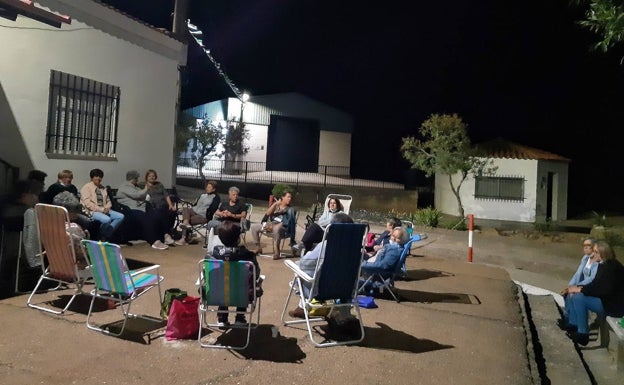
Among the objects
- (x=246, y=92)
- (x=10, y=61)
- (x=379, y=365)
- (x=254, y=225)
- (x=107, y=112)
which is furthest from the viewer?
(x=246, y=92)

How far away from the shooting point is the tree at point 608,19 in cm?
620

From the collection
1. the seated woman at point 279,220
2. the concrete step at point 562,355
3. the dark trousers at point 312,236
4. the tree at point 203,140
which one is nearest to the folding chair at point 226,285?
the dark trousers at point 312,236

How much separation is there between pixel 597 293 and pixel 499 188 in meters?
15.2

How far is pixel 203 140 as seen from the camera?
22.1 meters

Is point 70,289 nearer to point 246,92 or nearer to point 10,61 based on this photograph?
point 10,61

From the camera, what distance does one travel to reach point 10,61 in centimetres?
717

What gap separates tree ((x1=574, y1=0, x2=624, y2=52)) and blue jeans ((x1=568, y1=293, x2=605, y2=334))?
124 inches

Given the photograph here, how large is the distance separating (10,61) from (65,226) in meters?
3.82

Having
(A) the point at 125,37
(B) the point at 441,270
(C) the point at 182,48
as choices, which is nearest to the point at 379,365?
(B) the point at 441,270

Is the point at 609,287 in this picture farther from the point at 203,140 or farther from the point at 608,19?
the point at 203,140

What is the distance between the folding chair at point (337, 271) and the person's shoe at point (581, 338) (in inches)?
119

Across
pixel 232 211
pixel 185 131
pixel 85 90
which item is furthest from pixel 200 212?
pixel 185 131

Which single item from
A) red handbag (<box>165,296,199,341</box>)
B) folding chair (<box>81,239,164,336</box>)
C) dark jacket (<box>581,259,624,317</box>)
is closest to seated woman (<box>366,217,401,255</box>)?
dark jacket (<box>581,259,624,317</box>)

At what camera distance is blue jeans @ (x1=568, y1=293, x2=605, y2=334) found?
19.2 feet
